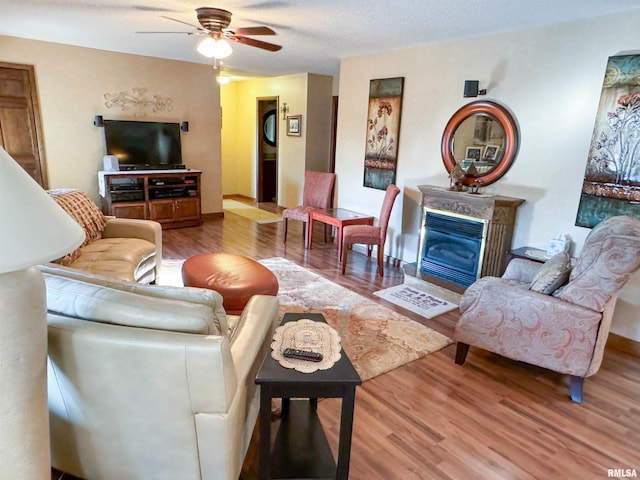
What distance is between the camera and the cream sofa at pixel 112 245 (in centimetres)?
295

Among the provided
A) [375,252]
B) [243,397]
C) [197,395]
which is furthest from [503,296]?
[375,252]

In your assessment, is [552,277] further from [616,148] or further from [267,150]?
[267,150]

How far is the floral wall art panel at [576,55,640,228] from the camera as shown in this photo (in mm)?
2912

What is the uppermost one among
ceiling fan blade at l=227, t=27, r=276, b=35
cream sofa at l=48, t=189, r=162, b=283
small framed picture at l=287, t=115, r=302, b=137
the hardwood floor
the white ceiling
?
the white ceiling

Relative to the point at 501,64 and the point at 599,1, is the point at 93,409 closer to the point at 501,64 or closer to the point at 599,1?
the point at 599,1

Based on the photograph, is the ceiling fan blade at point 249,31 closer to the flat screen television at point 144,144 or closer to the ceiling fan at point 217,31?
the ceiling fan at point 217,31

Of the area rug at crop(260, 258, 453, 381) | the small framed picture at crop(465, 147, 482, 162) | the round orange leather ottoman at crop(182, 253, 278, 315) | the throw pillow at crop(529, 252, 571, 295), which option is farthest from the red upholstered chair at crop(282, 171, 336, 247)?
the throw pillow at crop(529, 252, 571, 295)

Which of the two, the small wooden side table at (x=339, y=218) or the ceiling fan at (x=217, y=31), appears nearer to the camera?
the ceiling fan at (x=217, y=31)

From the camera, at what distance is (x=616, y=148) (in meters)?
3.00

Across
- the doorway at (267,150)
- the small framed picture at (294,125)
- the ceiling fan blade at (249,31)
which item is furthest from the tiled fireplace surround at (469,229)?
the doorway at (267,150)

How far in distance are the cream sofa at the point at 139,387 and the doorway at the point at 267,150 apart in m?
6.95

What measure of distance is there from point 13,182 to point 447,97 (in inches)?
154

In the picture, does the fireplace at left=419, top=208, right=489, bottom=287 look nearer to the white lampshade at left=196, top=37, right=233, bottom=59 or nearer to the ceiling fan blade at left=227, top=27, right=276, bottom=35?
the ceiling fan blade at left=227, top=27, right=276, bottom=35

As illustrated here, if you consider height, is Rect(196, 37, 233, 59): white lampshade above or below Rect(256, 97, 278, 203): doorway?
above
